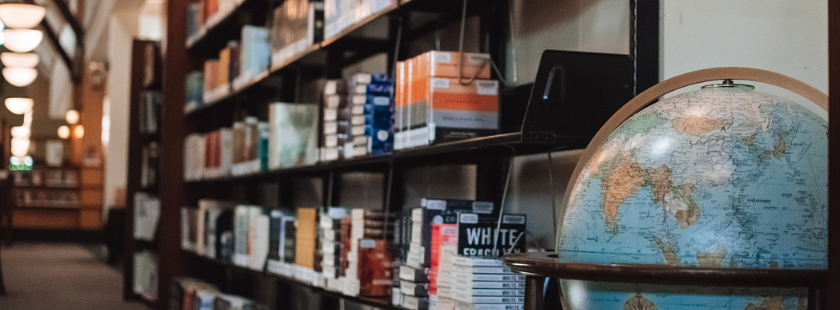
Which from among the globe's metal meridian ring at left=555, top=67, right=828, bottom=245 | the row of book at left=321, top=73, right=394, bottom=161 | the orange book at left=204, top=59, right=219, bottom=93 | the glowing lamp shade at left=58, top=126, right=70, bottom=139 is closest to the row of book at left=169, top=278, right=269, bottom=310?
the orange book at left=204, top=59, right=219, bottom=93

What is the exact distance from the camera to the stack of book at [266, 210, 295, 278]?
141 inches

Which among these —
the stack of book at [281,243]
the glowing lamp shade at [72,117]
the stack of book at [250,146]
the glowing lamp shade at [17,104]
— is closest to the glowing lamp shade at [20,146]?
the glowing lamp shade at [72,117]

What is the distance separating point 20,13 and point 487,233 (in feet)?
27.8

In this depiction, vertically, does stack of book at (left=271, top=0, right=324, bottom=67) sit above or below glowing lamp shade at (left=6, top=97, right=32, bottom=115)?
below

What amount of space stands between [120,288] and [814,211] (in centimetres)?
756

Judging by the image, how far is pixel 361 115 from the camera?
9.39ft

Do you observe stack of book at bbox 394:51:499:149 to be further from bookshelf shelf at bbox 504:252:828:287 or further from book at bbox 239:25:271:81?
book at bbox 239:25:271:81

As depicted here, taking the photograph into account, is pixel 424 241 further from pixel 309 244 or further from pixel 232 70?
pixel 232 70

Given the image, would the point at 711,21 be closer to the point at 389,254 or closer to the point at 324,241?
the point at 389,254

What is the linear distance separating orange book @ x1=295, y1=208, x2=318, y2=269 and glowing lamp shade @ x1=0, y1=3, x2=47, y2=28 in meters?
6.97

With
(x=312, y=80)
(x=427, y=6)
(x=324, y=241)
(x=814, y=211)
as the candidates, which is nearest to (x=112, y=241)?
(x=312, y=80)

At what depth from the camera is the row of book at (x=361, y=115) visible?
279 cm

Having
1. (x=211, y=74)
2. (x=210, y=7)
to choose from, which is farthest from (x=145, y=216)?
(x=210, y=7)

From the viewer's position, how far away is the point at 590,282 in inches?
49.9
